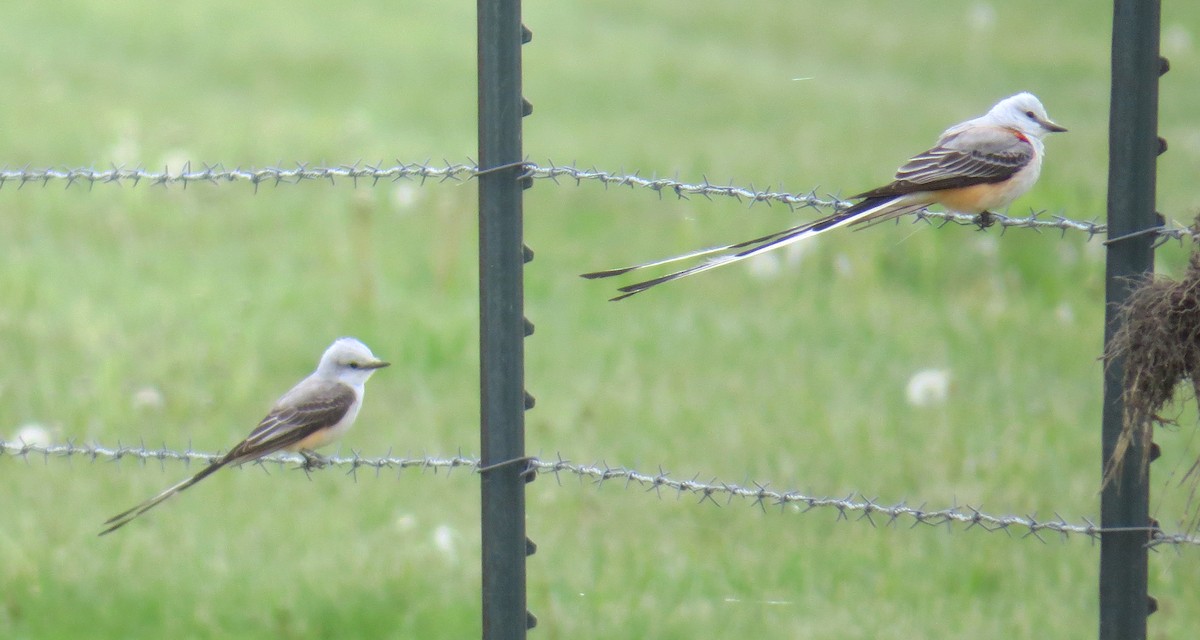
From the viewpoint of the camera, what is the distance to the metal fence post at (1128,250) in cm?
282

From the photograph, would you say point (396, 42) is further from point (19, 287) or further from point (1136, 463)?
point (1136, 463)

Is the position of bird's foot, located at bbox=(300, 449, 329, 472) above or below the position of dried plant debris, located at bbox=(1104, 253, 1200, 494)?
below

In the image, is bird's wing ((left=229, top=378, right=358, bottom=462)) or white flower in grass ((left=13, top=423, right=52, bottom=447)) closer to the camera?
bird's wing ((left=229, top=378, right=358, bottom=462))

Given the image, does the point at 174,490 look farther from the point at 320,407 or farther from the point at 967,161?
the point at 967,161

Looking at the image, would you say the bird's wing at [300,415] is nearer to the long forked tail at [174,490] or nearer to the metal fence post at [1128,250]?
the long forked tail at [174,490]

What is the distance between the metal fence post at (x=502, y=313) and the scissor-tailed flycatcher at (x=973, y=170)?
1.31 ft

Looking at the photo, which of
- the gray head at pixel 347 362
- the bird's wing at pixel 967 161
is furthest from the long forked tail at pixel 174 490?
the bird's wing at pixel 967 161

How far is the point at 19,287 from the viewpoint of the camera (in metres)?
7.73

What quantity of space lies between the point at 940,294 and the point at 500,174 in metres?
5.58

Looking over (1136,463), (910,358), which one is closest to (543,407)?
(910,358)

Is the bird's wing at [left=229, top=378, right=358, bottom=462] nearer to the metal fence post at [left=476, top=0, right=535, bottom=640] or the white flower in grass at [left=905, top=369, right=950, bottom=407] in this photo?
the metal fence post at [left=476, top=0, right=535, bottom=640]

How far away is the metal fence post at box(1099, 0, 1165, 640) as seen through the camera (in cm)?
282

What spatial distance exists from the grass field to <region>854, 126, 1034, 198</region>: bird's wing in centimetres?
50

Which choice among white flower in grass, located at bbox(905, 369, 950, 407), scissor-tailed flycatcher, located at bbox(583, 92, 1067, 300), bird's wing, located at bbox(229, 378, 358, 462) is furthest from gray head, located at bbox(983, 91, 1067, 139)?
white flower in grass, located at bbox(905, 369, 950, 407)
